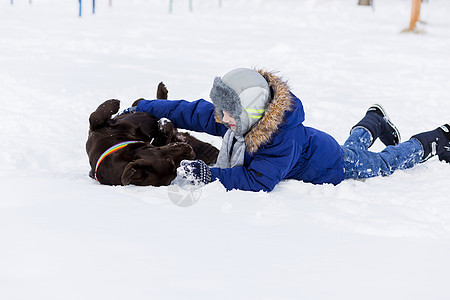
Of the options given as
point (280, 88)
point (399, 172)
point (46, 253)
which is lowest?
point (399, 172)

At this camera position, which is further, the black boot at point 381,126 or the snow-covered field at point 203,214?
the black boot at point 381,126

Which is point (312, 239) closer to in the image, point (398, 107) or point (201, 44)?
point (398, 107)

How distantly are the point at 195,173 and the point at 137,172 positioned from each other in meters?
0.28

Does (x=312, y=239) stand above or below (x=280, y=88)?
below

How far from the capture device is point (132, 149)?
2.51 m

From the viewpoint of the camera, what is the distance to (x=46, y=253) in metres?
1.51

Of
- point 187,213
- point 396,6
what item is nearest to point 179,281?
point 187,213

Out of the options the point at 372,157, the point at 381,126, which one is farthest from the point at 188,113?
the point at 381,126

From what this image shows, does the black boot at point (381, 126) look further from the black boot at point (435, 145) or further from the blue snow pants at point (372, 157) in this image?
the black boot at point (435, 145)

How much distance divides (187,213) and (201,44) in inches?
249

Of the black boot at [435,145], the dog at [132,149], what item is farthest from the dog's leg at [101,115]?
the black boot at [435,145]

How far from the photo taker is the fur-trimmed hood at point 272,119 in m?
2.34

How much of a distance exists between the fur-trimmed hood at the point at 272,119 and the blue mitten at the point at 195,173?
26 centimetres

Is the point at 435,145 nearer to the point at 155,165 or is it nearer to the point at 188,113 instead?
the point at 188,113
